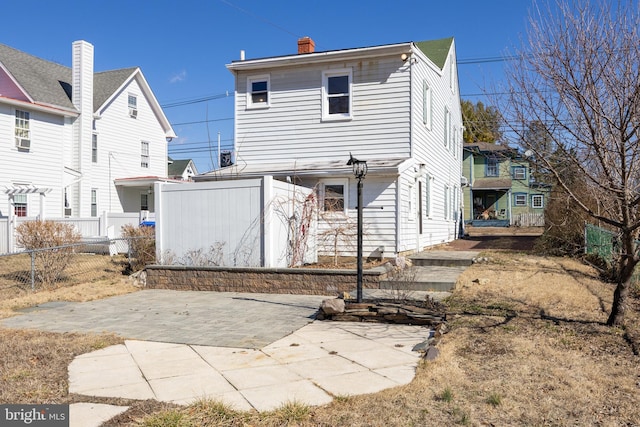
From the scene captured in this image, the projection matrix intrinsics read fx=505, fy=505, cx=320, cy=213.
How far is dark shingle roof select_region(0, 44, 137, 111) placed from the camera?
21219 millimetres

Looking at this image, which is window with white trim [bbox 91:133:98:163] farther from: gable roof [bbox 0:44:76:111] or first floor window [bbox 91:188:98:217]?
gable roof [bbox 0:44:76:111]

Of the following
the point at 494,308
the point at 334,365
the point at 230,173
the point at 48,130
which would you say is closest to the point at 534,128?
the point at 494,308

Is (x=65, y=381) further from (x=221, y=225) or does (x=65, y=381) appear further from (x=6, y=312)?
(x=221, y=225)

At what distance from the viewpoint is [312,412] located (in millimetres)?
3812

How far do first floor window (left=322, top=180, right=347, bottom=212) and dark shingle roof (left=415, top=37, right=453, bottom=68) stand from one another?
7788 mm

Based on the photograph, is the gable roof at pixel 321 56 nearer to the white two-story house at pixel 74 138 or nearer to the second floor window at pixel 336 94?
the second floor window at pixel 336 94

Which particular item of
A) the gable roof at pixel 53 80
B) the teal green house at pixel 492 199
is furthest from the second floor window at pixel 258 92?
the teal green house at pixel 492 199

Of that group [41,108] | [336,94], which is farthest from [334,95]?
[41,108]

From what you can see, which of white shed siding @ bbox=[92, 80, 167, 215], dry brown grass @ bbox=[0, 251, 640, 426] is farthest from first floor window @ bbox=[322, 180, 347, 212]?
white shed siding @ bbox=[92, 80, 167, 215]

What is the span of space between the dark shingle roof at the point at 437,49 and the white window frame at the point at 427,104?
3009mm

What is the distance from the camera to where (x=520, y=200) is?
37.3 metres

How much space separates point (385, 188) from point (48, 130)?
15.4m

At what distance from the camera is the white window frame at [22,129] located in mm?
19625

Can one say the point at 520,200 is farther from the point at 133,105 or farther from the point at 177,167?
the point at 177,167
